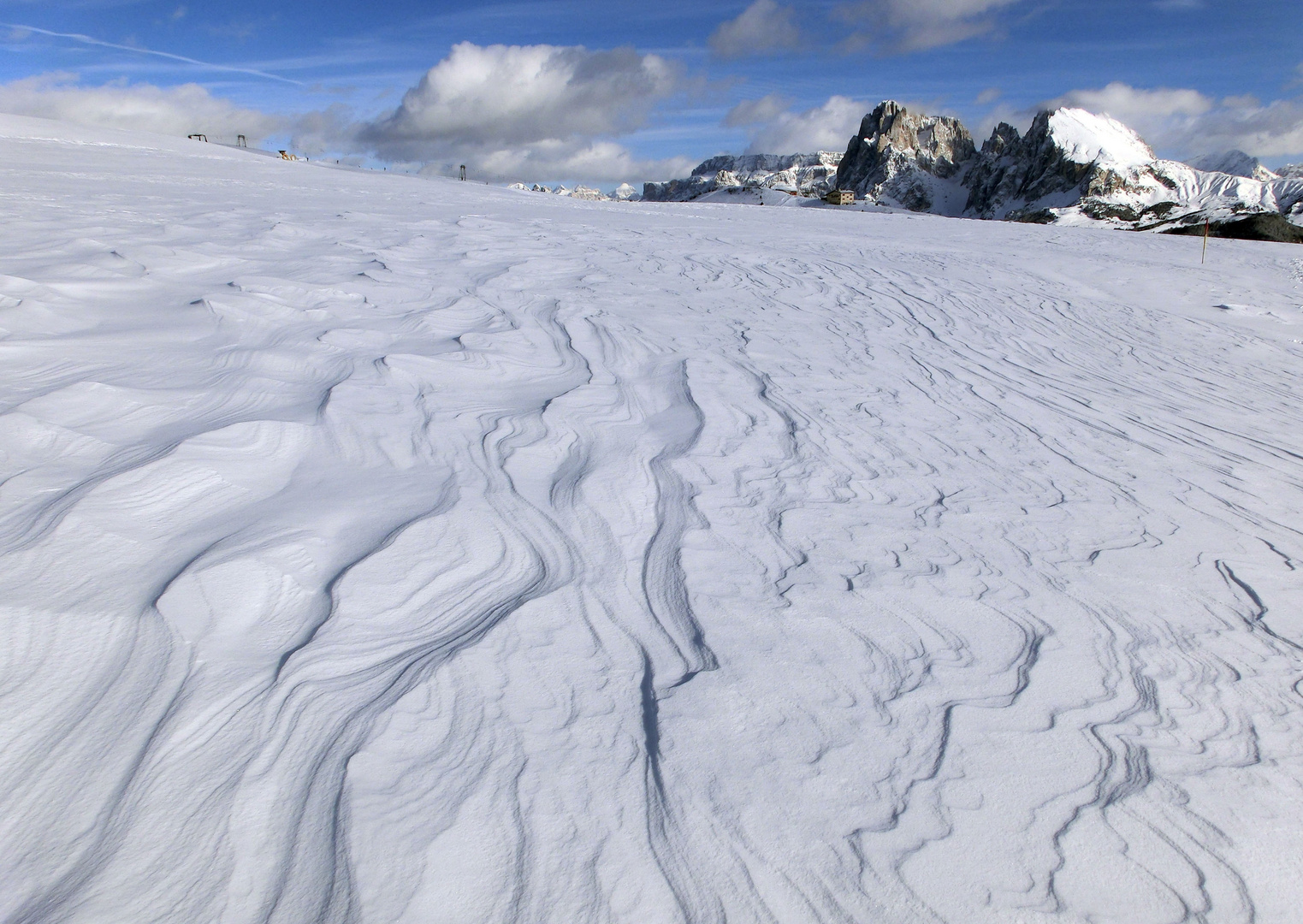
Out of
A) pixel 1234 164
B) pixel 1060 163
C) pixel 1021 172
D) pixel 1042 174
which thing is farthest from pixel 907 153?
pixel 1234 164

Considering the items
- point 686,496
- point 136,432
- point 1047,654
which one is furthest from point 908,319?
point 136,432

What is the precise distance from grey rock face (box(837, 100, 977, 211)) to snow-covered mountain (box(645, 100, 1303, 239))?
0.18m

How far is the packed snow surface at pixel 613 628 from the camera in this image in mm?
1307

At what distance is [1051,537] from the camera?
254 cm

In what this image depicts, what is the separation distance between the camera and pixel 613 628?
1938 mm

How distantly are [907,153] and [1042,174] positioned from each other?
3126 cm

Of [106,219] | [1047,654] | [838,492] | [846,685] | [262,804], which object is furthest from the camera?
[106,219]

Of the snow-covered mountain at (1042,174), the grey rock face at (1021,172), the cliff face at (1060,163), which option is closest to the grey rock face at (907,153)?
the snow-covered mountain at (1042,174)

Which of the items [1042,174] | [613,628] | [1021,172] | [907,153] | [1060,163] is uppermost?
[907,153]

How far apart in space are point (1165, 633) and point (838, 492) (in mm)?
1121

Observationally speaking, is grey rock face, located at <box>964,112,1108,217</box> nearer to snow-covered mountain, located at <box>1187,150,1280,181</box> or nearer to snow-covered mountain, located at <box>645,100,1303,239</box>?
snow-covered mountain, located at <box>645,100,1303,239</box>

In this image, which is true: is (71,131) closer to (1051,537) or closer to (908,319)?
(908,319)

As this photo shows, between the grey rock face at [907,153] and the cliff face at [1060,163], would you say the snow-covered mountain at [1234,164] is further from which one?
the grey rock face at [907,153]

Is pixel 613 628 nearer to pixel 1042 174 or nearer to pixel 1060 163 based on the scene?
pixel 1060 163
